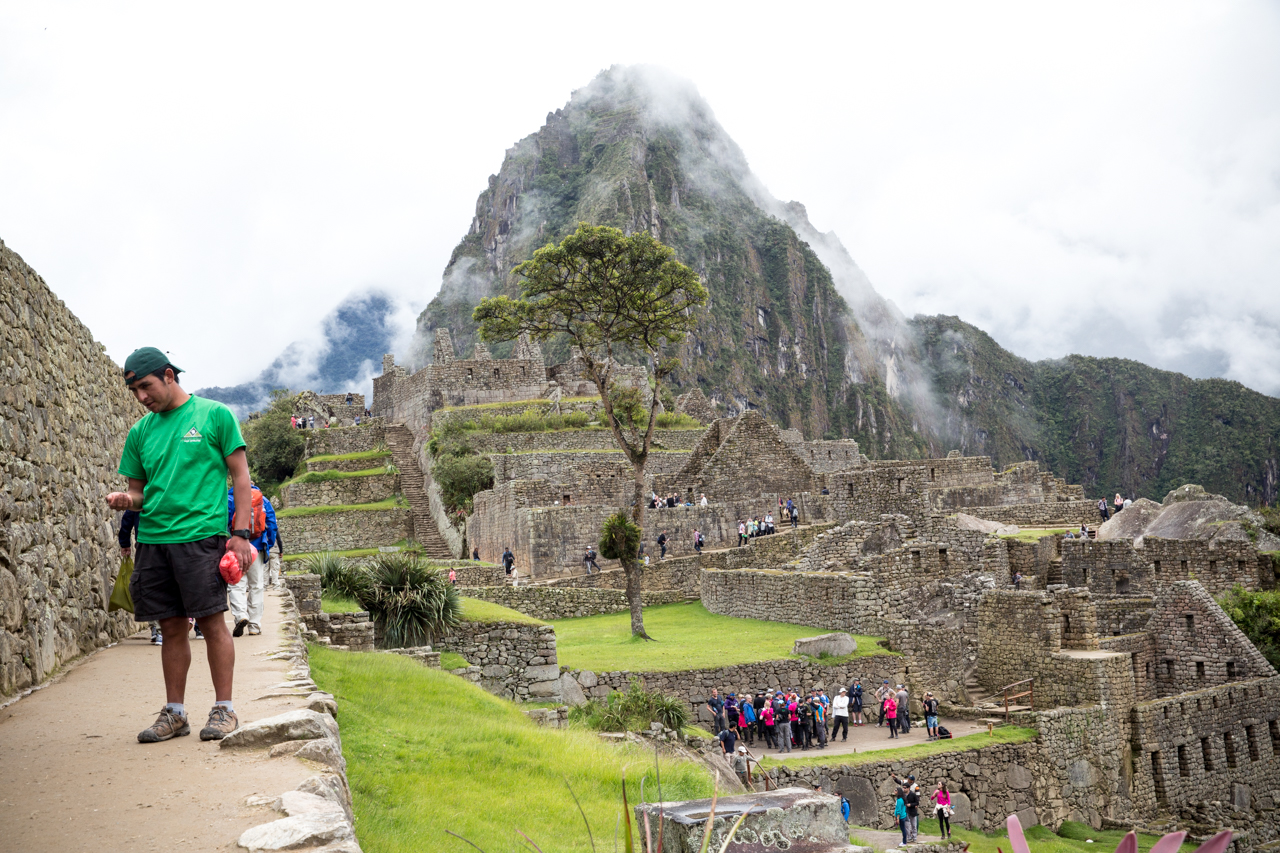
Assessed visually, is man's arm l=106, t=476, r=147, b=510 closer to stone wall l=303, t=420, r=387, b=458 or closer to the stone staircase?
the stone staircase

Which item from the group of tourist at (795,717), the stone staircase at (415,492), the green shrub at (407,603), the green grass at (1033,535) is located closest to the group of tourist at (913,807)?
the group of tourist at (795,717)

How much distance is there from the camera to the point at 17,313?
657 cm

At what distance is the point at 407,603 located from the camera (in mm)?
13469

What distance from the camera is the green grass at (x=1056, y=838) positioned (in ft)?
45.9

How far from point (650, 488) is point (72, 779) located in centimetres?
2707

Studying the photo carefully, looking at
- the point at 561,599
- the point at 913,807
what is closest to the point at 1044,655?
the point at 913,807

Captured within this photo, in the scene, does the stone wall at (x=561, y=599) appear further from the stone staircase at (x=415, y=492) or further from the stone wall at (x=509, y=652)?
the stone staircase at (x=415, y=492)

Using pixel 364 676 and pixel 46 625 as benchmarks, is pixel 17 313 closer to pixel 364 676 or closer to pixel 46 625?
pixel 46 625

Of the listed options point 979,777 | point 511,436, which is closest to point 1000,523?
point 979,777

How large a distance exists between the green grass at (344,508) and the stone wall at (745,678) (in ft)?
69.2

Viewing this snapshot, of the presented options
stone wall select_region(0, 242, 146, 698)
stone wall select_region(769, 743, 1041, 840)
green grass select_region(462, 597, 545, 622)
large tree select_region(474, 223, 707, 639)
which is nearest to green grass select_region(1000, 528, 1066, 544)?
stone wall select_region(769, 743, 1041, 840)

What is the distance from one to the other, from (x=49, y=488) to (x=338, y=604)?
700cm

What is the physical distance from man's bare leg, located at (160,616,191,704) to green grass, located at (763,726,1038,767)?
9.91 metres

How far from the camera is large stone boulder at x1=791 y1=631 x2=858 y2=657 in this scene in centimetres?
1688
